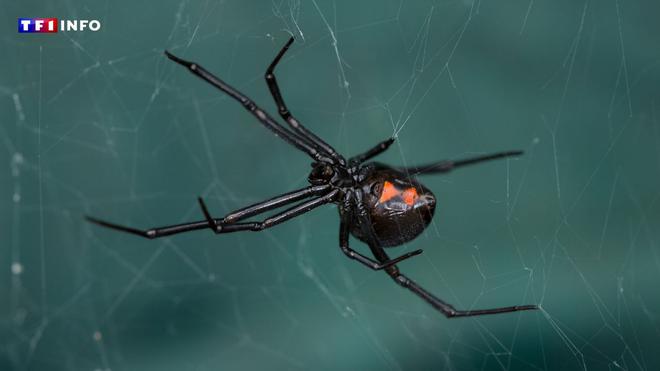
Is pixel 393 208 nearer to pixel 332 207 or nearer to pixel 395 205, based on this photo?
pixel 395 205

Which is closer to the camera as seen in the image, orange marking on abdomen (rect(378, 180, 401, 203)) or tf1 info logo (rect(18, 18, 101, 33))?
orange marking on abdomen (rect(378, 180, 401, 203))

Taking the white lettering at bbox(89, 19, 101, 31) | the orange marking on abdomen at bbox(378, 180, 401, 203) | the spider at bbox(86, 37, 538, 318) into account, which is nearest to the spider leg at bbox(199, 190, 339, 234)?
the spider at bbox(86, 37, 538, 318)

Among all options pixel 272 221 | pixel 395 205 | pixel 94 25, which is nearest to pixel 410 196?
pixel 395 205

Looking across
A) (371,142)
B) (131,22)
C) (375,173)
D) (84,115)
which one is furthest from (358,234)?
(84,115)

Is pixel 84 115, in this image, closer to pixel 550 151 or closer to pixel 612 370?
pixel 550 151

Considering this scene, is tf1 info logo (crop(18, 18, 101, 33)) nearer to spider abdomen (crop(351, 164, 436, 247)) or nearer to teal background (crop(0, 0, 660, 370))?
teal background (crop(0, 0, 660, 370))
